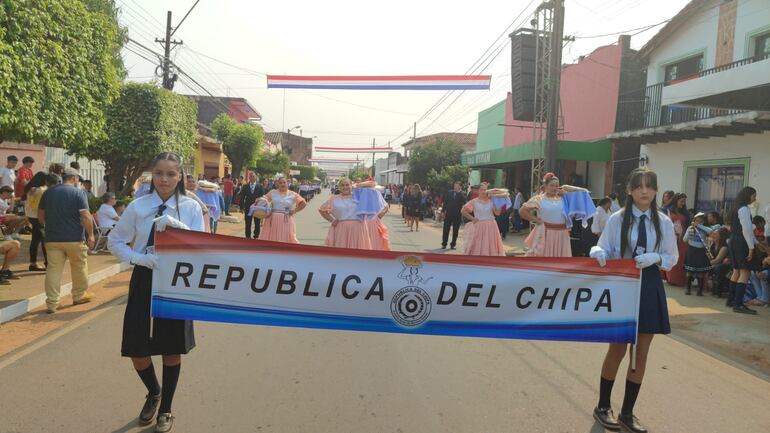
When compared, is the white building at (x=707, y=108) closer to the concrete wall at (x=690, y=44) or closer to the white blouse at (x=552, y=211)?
the concrete wall at (x=690, y=44)

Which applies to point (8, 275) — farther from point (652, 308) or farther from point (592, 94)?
point (592, 94)

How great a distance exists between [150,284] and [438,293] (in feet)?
6.24

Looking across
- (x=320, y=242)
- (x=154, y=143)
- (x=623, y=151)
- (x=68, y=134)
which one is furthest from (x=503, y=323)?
(x=623, y=151)

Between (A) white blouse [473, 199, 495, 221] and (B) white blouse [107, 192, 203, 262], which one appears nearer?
(B) white blouse [107, 192, 203, 262]

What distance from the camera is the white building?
10.4 metres

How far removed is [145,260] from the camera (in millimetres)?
3418

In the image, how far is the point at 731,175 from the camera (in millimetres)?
13422

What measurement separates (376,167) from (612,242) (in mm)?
102113

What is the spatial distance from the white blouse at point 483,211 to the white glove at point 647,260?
675cm

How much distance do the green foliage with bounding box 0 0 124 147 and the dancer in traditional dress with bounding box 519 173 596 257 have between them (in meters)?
7.03

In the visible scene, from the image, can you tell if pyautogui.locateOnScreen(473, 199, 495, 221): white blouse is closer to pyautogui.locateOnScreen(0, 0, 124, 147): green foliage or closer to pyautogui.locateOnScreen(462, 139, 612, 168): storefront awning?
pyautogui.locateOnScreen(0, 0, 124, 147): green foliage

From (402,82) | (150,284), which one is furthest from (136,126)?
(150,284)

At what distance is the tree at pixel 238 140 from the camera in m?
31.8

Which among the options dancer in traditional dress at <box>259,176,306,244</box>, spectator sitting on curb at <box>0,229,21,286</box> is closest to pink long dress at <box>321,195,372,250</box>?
dancer in traditional dress at <box>259,176,306,244</box>
